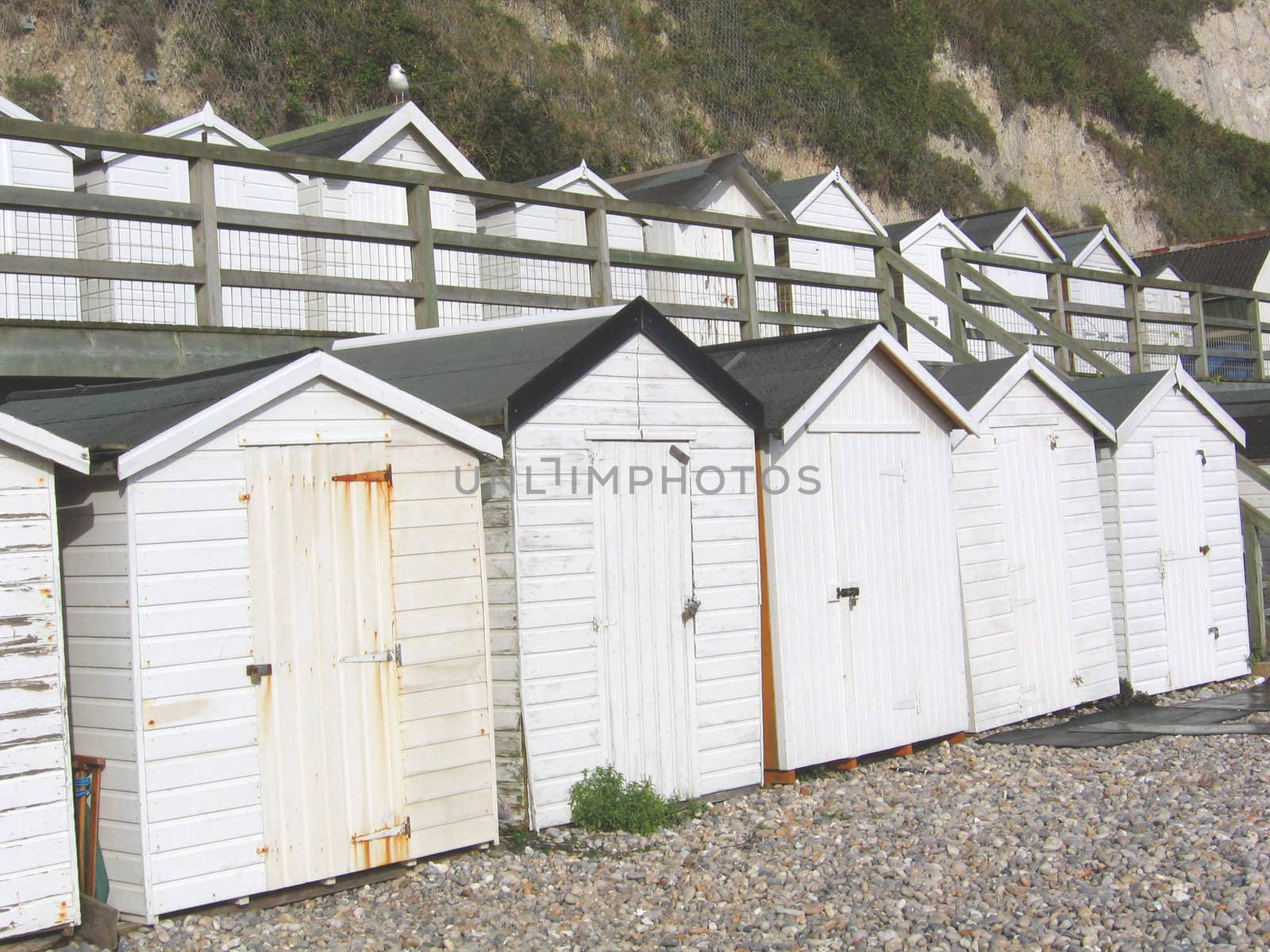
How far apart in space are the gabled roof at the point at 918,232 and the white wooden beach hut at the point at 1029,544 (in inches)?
494

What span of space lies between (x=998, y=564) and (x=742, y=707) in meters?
2.98

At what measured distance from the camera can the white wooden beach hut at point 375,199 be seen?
13258 millimetres

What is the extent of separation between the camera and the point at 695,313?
10.9 meters

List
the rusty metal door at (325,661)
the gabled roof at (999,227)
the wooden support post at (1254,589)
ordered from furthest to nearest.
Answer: the gabled roof at (999,227)
the wooden support post at (1254,589)
the rusty metal door at (325,661)

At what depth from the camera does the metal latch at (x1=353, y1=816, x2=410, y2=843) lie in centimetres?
654

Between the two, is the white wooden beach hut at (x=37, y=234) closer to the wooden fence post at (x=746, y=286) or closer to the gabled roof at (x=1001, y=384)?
the wooden fence post at (x=746, y=286)

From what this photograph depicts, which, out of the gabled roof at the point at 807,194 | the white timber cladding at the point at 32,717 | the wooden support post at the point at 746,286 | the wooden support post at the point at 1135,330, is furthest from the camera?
the gabled roof at the point at 807,194

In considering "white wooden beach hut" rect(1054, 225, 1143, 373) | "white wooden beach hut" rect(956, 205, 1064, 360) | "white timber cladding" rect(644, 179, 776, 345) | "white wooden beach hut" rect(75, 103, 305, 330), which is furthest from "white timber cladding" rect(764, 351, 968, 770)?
"white wooden beach hut" rect(956, 205, 1064, 360)

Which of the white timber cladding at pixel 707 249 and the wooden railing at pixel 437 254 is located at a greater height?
the white timber cladding at pixel 707 249

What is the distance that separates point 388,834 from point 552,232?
41.0ft

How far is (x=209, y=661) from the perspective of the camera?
611 cm

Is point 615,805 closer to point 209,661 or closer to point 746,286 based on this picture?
point 209,661

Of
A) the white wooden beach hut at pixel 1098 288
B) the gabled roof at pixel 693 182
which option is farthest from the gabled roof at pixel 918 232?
the gabled roof at pixel 693 182

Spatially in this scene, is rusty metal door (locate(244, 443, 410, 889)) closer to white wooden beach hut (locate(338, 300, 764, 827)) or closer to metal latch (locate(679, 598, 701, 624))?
white wooden beach hut (locate(338, 300, 764, 827))
